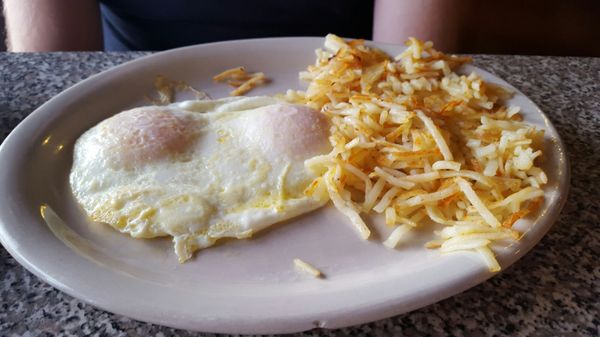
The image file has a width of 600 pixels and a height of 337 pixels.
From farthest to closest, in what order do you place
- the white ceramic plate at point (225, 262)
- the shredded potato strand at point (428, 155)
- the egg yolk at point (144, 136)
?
1. the egg yolk at point (144, 136)
2. the shredded potato strand at point (428, 155)
3. the white ceramic plate at point (225, 262)

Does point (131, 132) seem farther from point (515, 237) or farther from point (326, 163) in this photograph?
point (515, 237)

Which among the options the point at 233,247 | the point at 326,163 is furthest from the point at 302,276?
the point at 326,163

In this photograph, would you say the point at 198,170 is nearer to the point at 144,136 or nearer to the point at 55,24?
the point at 144,136

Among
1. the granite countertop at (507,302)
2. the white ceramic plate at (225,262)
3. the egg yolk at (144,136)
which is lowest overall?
the granite countertop at (507,302)

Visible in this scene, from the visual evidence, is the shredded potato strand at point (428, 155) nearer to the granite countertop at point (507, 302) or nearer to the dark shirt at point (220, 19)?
the granite countertop at point (507, 302)

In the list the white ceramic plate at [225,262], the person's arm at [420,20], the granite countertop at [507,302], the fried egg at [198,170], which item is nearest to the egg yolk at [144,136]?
the fried egg at [198,170]
